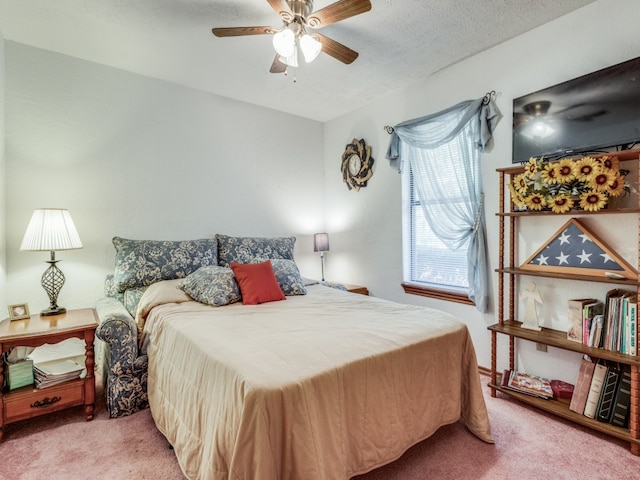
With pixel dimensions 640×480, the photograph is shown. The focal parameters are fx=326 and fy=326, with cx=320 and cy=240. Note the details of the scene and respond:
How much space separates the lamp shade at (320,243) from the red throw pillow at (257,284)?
1392 mm

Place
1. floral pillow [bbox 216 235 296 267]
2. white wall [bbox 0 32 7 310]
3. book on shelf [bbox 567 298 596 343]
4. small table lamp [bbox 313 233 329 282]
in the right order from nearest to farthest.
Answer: book on shelf [bbox 567 298 596 343], white wall [bbox 0 32 7 310], floral pillow [bbox 216 235 296 267], small table lamp [bbox 313 233 329 282]

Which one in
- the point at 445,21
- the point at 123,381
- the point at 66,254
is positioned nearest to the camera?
the point at 123,381

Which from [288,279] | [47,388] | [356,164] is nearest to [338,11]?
[288,279]

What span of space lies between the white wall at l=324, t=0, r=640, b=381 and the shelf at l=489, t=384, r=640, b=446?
0.30 metres

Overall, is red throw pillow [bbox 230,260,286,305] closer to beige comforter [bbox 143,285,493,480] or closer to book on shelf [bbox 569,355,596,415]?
beige comforter [bbox 143,285,493,480]

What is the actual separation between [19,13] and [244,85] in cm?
165

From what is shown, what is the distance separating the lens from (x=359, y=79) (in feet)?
10.3

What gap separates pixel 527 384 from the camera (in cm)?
228

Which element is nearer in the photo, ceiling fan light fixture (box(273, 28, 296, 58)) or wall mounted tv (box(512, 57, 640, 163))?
ceiling fan light fixture (box(273, 28, 296, 58))

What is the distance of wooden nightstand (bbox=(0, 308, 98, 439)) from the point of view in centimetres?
189

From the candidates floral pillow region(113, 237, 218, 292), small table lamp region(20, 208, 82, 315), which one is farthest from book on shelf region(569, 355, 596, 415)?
small table lamp region(20, 208, 82, 315)

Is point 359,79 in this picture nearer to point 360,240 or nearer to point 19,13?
point 360,240

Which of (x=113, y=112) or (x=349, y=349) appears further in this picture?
(x=113, y=112)

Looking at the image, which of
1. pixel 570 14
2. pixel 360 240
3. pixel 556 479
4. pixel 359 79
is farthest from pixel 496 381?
pixel 359 79
